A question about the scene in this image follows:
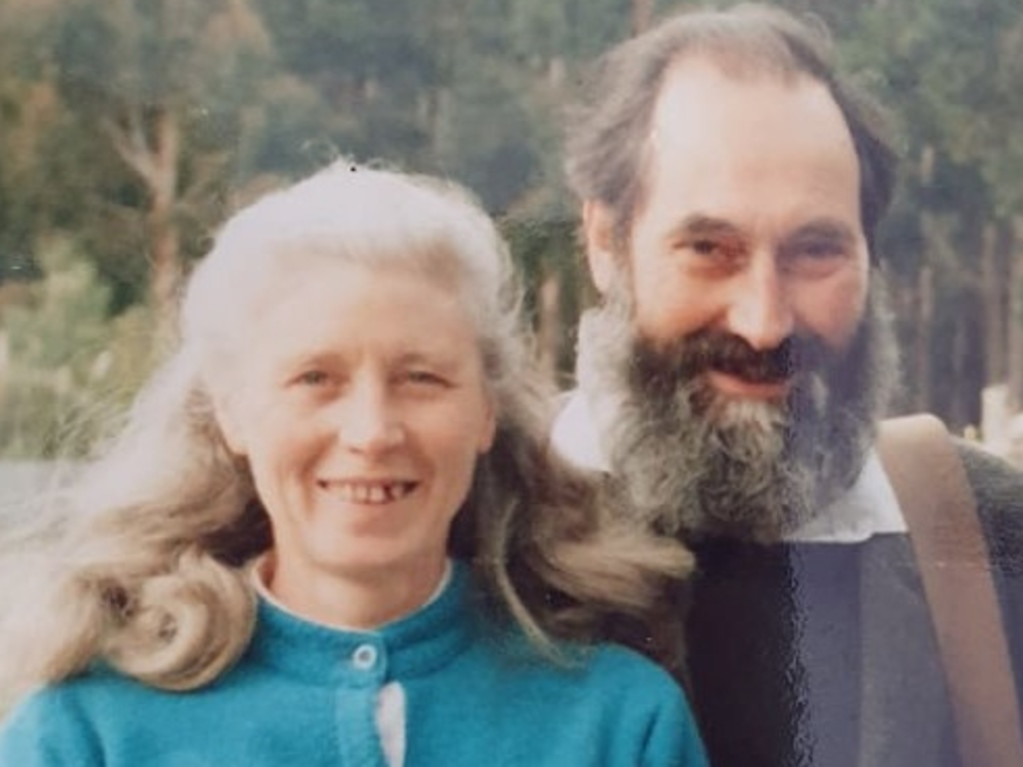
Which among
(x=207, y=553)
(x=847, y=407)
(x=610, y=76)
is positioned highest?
(x=610, y=76)

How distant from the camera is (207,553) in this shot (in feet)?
5.75

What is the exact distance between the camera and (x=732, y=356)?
1744 mm

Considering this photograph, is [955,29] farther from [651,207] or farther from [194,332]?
[194,332]

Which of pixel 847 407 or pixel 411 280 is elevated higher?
pixel 411 280

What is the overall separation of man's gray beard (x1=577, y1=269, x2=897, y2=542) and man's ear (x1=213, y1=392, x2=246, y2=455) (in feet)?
0.91

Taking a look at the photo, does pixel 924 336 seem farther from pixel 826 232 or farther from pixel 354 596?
pixel 354 596

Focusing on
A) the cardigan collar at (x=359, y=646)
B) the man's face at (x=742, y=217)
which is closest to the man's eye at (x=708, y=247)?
the man's face at (x=742, y=217)

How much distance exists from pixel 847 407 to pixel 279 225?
0.49 metres

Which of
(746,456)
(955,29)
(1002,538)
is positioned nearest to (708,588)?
(746,456)

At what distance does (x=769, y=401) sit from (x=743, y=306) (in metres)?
0.09

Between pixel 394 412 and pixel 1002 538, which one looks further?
pixel 1002 538

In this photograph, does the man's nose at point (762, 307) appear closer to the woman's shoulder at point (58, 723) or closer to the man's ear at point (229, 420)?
the man's ear at point (229, 420)

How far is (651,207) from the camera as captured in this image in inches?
68.2

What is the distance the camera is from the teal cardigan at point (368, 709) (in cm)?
169
